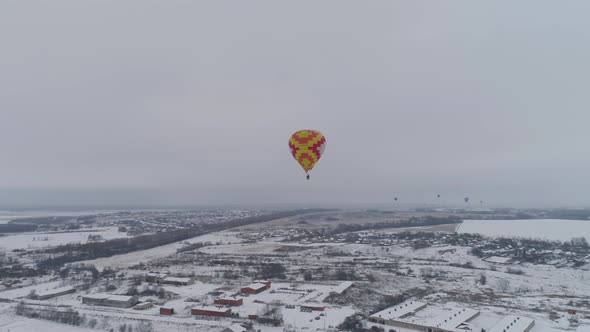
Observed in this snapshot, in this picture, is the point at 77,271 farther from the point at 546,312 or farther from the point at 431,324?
the point at 546,312

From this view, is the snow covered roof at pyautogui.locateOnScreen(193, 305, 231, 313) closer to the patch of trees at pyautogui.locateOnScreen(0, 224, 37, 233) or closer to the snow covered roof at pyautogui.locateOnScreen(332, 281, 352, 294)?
the snow covered roof at pyautogui.locateOnScreen(332, 281, 352, 294)

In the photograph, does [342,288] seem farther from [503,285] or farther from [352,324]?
[503,285]

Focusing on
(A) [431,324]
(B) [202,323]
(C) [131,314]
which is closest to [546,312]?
(A) [431,324]

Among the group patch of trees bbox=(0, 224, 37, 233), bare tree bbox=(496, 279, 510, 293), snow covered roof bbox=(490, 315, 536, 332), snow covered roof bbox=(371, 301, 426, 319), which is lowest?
bare tree bbox=(496, 279, 510, 293)

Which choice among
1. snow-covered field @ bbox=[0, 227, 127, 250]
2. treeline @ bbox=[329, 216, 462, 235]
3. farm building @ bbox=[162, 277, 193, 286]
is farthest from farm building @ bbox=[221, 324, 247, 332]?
treeline @ bbox=[329, 216, 462, 235]

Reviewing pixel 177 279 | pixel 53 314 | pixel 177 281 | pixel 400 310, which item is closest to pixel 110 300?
pixel 53 314

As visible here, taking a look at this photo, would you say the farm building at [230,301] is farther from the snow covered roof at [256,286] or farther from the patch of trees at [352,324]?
the patch of trees at [352,324]

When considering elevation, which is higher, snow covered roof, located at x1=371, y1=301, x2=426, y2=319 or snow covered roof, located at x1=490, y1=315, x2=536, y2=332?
snow covered roof, located at x1=371, y1=301, x2=426, y2=319
